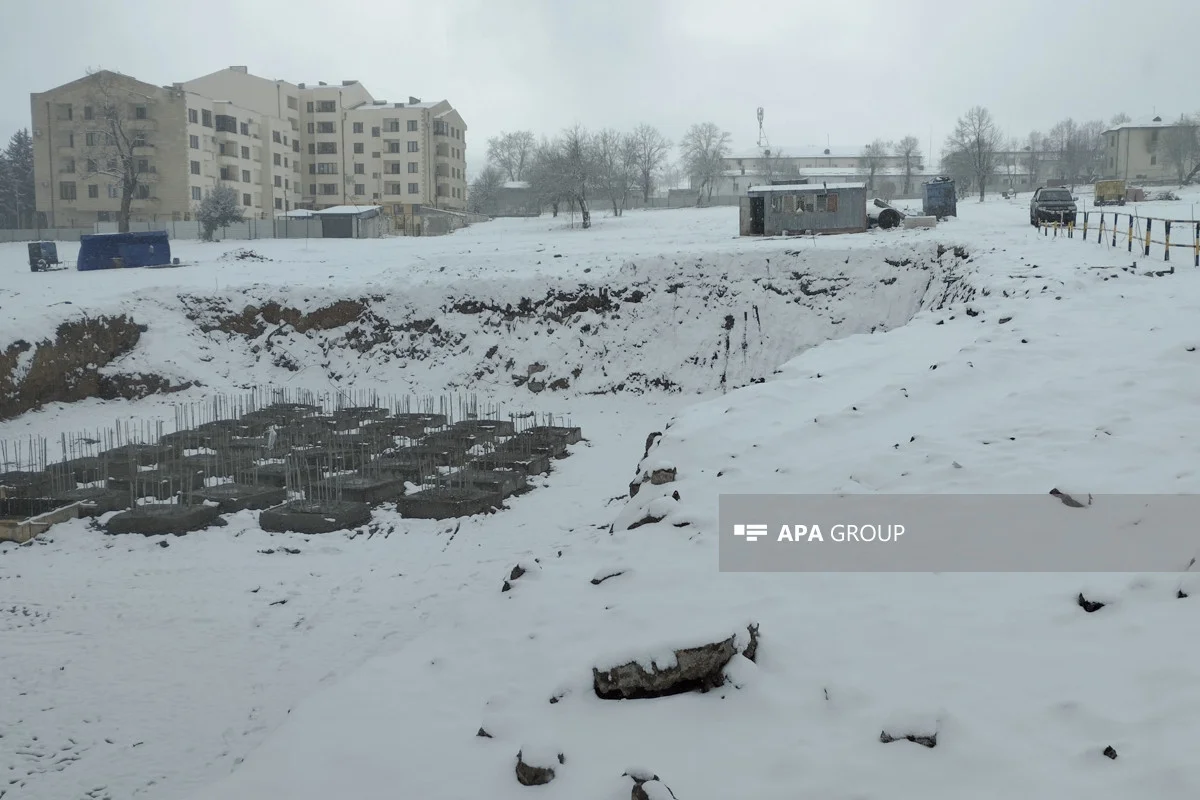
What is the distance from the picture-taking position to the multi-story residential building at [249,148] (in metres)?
57.0

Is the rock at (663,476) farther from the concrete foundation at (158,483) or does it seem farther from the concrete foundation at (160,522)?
the concrete foundation at (158,483)

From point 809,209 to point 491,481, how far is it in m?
25.3

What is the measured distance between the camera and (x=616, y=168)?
6950cm

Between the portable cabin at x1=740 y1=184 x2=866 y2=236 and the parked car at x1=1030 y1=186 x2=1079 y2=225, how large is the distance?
5.98 meters

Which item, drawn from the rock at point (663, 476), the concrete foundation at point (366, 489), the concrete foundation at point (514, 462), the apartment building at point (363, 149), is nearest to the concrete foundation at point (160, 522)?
the concrete foundation at point (366, 489)

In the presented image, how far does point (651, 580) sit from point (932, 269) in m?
19.5

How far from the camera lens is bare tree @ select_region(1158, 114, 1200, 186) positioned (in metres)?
72.2

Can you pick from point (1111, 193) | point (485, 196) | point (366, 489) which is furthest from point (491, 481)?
point (485, 196)

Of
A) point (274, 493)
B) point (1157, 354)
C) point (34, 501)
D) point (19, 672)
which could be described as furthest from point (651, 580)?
point (34, 501)

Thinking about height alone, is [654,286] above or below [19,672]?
above

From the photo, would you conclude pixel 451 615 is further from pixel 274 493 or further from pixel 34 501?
pixel 34 501

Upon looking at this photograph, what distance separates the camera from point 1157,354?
9.57 meters
